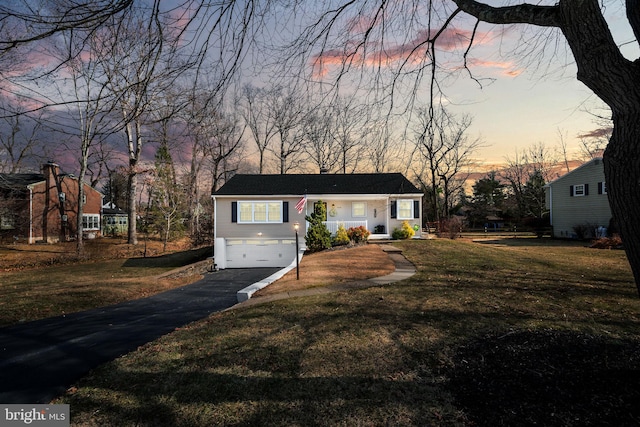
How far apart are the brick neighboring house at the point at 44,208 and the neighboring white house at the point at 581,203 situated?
41.5 metres

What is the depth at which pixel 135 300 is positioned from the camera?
10383mm

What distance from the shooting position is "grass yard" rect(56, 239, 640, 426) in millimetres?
2777

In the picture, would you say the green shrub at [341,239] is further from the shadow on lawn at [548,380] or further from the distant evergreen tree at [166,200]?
the distant evergreen tree at [166,200]

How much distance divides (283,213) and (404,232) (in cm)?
761

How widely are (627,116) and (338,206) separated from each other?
18.0 metres

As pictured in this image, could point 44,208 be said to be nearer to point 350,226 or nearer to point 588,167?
point 350,226

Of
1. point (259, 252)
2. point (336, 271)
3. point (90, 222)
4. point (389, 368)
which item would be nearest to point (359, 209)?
point (259, 252)

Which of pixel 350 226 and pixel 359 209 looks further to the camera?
pixel 359 209

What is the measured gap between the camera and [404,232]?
18.4m

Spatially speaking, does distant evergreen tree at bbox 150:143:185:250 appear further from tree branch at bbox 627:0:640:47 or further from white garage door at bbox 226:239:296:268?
tree branch at bbox 627:0:640:47

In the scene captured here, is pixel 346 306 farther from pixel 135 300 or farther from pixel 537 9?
pixel 135 300

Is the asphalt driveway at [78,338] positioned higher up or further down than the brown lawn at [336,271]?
further down

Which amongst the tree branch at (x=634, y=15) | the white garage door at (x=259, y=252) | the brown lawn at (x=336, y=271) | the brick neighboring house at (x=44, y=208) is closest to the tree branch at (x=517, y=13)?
the tree branch at (x=634, y=15)

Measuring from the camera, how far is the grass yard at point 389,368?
2.78m
